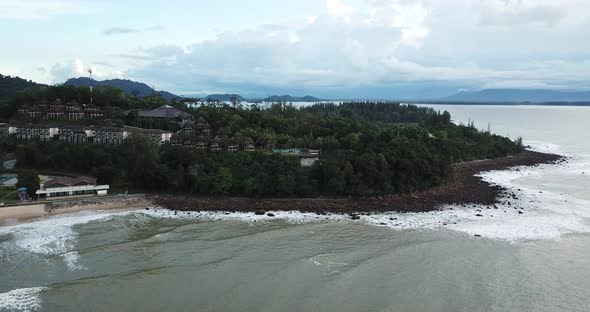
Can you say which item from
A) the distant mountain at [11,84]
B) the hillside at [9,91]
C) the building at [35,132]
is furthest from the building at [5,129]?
the distant mountain at [11,84]

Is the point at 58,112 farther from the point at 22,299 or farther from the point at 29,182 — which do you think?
the point at 22,299

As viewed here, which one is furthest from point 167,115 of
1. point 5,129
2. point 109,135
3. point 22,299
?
point 22,299

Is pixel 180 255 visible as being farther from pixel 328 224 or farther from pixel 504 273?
pixel 504 273

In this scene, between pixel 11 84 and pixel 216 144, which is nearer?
pixel 216 144

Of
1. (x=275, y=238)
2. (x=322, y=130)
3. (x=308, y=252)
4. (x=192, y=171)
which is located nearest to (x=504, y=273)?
(x=308, y=252)

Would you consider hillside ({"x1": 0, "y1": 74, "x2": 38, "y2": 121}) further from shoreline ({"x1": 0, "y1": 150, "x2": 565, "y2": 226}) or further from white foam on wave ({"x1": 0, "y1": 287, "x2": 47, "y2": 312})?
white foam on wave ({"x1": 0, "y1": 287, "x2": 47, "y2": 312})

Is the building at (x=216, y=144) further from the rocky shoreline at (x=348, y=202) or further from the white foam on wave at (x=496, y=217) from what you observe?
the white foam on wave at (x=496, y=217)
